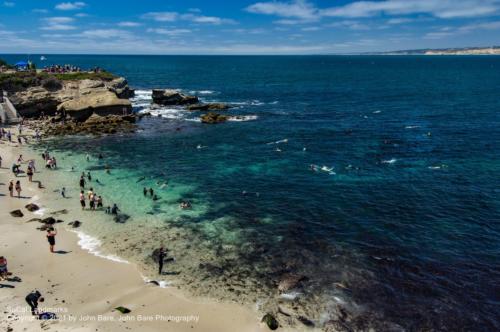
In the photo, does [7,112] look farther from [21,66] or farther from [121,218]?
[121,218]

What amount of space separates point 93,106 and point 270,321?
6695 cm

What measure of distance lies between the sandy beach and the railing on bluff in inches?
1892

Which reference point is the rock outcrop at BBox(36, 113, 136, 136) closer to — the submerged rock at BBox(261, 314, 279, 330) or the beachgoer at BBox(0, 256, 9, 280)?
the beachgoer at BBox(0, 256, 9, 280)

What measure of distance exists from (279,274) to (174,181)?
22836mm

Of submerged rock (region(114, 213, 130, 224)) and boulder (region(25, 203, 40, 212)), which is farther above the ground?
boulder (region(25, 203, 40, 212))

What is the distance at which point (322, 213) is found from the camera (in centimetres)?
3775

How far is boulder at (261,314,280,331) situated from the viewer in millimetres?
21750

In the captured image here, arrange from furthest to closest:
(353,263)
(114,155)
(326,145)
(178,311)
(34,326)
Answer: (326,145) < (114,155) < (353,263) < (178,311) < (34,326)

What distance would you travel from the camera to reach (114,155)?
2232 inches

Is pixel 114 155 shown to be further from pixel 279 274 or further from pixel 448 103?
pixel 448 103

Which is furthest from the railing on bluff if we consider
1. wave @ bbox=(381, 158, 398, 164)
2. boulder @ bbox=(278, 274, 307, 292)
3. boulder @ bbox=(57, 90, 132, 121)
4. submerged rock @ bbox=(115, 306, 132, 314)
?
boulder @ bbox=(278, 274, 307, 292)

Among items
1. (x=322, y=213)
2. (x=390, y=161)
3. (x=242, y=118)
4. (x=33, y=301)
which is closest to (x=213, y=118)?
(x=242, y=118)

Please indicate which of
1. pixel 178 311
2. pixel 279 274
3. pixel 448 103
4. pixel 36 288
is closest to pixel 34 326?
pixel 36 288

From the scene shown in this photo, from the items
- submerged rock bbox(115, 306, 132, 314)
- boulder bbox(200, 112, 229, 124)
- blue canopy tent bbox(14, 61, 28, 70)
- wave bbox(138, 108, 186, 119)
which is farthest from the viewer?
blue canopy tent bbox(14, 61, 28, 70)
